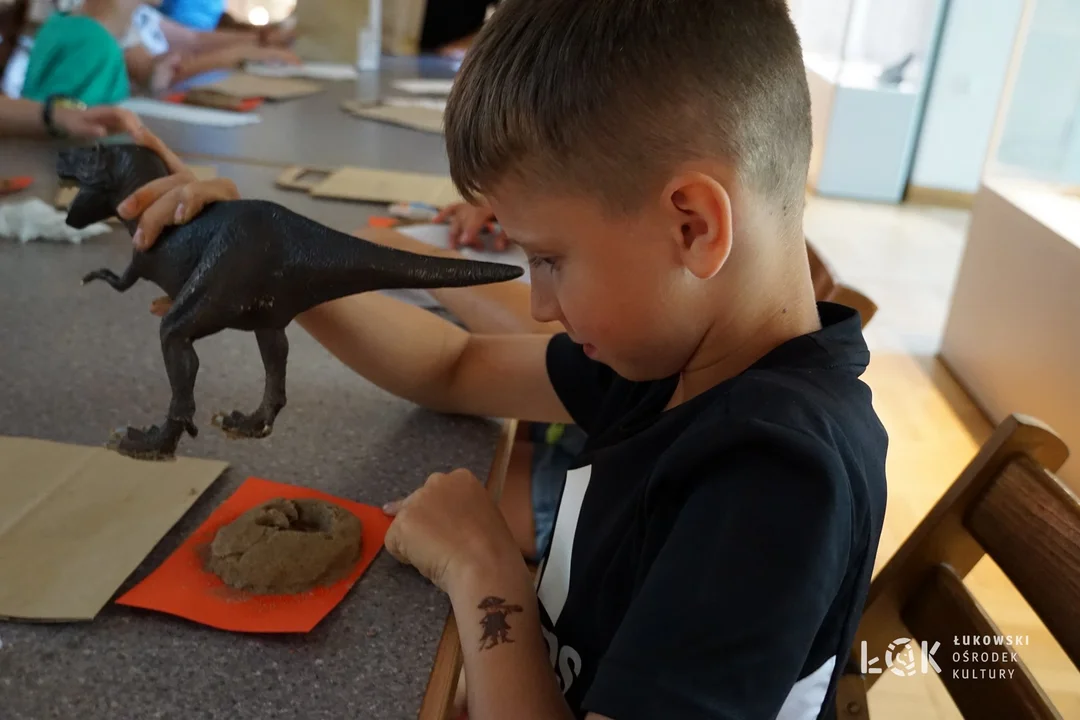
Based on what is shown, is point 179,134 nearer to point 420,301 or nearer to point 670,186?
point 420,301

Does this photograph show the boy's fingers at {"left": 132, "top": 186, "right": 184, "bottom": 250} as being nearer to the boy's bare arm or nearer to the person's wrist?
the boy's bare arm

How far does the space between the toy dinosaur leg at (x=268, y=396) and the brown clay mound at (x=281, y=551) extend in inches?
2.8

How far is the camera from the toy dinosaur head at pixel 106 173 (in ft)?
2.29

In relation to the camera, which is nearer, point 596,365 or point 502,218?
point 502,218

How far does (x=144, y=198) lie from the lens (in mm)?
675

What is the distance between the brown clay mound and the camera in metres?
0.63

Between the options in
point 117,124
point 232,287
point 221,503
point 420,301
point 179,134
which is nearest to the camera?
point 232,287

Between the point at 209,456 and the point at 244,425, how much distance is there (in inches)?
6.4

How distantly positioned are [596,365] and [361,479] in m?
0.27

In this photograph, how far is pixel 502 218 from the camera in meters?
0.60

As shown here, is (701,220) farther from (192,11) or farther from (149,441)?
(192,11)

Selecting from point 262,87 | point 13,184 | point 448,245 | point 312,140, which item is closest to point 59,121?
point 13,184

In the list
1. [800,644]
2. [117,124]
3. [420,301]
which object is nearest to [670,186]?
[800,644]

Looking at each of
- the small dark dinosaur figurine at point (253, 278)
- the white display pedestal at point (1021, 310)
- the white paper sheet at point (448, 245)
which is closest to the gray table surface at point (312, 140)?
the white paper sheet at point (448, 245)
